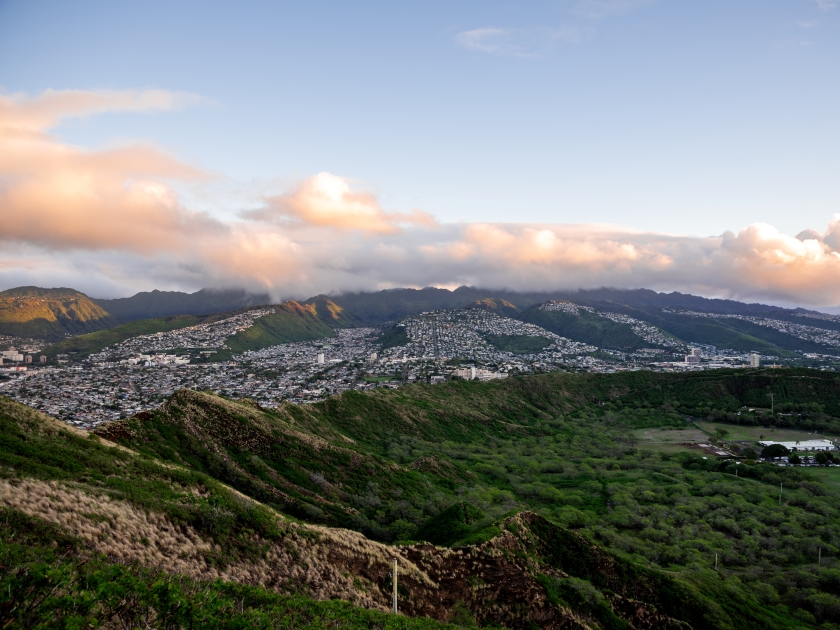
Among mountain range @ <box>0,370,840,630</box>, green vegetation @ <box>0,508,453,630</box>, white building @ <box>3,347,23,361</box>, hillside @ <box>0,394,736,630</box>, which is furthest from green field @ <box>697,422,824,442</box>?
white building @ <box>3,347,23,361</box>

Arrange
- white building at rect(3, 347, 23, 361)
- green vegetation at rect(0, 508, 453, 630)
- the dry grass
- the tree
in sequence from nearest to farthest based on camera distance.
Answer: green vegetation at rect(0, 508, 453, 630), the dry grass, the tree, white building at rect(3, 347, 23, 361)

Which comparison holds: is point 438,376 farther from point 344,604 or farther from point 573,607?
point 344,604

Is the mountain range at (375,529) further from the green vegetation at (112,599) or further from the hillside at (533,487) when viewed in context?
the hillside at (533,487)

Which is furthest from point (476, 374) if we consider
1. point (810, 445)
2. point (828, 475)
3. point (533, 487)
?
point (533, 487)

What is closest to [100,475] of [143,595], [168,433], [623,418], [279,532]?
[279,532]

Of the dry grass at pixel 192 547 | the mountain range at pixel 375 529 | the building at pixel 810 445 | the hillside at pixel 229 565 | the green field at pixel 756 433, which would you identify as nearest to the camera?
the hillside at pixel 229 565

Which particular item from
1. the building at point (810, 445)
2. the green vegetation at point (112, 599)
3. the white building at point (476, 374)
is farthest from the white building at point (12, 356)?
→ the building at point (810, 445)

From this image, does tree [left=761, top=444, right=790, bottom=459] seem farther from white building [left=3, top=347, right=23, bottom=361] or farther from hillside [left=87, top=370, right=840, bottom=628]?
white building [left=3, top=347, right=23, bottom=361]
